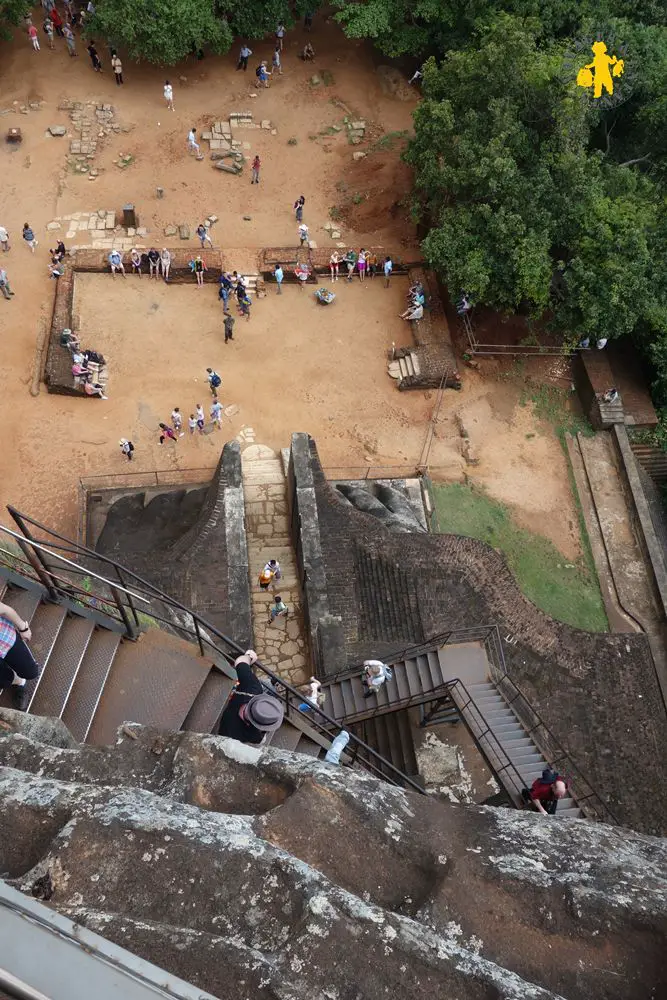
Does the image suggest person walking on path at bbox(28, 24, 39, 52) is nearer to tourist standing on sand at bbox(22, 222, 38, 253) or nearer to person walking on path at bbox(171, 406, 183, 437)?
tourist standing on sand at bbox(22, 222, 38, 253)

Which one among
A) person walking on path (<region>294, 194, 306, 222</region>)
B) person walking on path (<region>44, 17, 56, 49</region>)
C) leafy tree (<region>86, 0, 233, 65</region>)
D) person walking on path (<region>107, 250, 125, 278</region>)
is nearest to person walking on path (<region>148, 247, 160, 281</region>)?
person walking on path (<region>107, 250, 125, 278</region>)

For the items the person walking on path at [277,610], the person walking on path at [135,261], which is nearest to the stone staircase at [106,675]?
the person walking on path at [277,610]

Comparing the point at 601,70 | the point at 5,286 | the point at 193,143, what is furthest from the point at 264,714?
the point at 193,143

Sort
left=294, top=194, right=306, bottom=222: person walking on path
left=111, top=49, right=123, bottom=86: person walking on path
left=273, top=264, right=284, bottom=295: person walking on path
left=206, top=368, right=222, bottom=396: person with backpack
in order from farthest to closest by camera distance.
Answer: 1. left=111, top=49, right=123, bottom=86: person walking on path
2. left=294, top=194, right=306, bottom=222: person walking on path
3. left=273, top=264, right=284, bottom=295: person walking on path
4. left=206, top=368, right=222, bottom=396: person with backpack

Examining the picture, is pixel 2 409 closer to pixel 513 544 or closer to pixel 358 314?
pixel 358 314

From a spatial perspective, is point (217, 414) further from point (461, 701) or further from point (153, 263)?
point (461, 701)

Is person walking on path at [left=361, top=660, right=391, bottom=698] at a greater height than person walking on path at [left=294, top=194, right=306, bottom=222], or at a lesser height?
lesser

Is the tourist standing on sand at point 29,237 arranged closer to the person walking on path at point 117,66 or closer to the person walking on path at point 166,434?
the person walking on path at point 166,434
